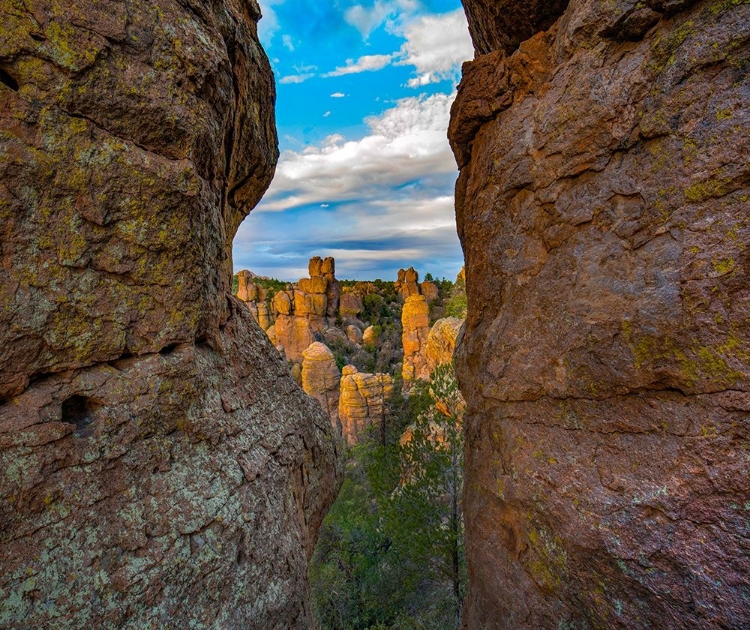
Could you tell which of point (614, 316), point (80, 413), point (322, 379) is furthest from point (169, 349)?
point (322, 379)

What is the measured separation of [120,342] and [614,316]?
159 inches

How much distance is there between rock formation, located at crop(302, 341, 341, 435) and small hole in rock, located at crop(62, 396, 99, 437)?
2947 centimetres

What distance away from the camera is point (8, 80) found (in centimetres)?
255

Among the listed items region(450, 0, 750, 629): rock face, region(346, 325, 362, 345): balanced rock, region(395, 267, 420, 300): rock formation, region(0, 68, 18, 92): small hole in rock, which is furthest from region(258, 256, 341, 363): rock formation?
region(0, 68, 18, 92): small hole in rock

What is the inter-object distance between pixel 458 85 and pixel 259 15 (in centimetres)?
279

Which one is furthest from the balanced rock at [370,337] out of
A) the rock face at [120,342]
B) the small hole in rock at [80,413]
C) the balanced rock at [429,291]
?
the small hole in rock at [80,413]

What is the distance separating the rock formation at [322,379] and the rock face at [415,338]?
6101 mm

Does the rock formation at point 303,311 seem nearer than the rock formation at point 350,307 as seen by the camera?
Yes

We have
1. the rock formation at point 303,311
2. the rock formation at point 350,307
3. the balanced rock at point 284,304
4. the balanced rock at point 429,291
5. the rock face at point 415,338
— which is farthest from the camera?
the rock formation at point 350,307

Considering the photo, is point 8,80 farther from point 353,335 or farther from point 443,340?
point 353,335

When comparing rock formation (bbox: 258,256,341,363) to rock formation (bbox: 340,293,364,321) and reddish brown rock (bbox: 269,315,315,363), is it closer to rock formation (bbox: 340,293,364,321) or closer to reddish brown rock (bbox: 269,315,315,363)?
reddish brown rock (bbox: 269,315,315,363)

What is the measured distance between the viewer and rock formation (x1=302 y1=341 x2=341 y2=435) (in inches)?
1261

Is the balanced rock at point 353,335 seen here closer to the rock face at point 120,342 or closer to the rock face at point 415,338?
the rock face at point 415,338

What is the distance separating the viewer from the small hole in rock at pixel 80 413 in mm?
2802
